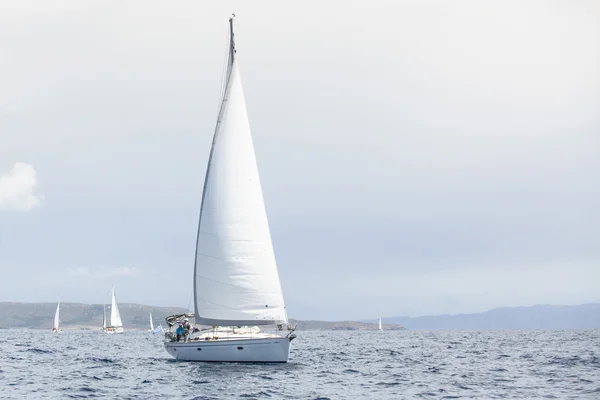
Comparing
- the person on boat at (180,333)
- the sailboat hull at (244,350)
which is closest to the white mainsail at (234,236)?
the sailboat hull at (244,350)

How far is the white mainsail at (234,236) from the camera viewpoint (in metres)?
51.3

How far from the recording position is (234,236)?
51781 millimetres

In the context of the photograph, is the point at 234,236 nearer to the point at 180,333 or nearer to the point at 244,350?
the point at 244,350

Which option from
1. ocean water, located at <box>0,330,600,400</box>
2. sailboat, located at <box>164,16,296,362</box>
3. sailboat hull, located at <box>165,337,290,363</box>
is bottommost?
ocean water, located at <box>0,330,600,400</box>

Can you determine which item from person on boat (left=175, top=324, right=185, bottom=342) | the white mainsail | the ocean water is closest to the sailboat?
the white mainsail

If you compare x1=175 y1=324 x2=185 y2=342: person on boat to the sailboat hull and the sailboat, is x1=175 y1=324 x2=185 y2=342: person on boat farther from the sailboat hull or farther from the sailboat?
the sailboat hull

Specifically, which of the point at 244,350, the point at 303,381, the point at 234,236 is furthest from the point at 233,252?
the point at 303,381

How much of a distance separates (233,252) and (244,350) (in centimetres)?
654

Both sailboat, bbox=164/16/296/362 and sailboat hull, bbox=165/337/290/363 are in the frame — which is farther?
sailboat, bbox=164/16/296/362

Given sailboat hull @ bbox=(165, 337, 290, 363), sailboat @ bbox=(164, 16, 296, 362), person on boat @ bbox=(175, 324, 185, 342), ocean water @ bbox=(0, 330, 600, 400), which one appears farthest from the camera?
person on boat @ bbox=(175, 324, 185, 342)

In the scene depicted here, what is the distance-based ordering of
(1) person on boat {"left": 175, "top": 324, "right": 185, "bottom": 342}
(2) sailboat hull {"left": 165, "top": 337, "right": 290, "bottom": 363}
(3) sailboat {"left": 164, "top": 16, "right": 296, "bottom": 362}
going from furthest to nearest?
(1) person on boat {"left": 175, "top": 324, "right": 185, "bottom": 342} → (3) sailboat {"left": 164, "top": 16, "right": 296, "bottom": 362} → (2) sailboat hull {"left": 165, "top": 337, "right": 290, "bottom": 363}

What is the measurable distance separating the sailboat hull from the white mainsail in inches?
69.9

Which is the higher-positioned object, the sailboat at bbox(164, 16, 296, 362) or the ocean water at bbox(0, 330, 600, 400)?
the sailboat at bbox(164, 16, 296, 362)

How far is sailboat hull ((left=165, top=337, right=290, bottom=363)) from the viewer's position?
49844 millimetres
